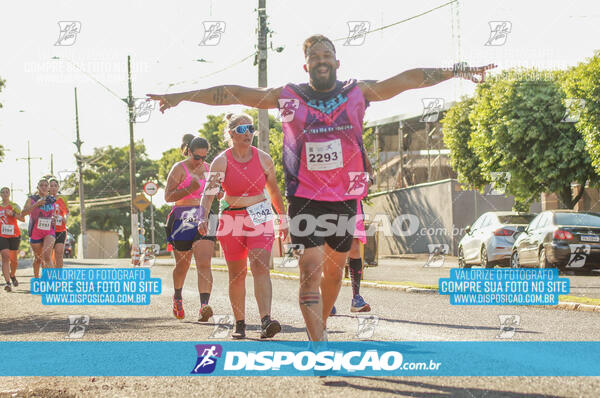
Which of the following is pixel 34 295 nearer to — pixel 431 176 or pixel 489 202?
pixel 489 202

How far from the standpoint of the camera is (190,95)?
5609mm

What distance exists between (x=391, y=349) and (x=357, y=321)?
219 centimetres

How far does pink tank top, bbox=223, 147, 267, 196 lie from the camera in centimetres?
689

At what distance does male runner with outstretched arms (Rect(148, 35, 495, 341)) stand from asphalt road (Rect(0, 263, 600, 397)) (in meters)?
0.69

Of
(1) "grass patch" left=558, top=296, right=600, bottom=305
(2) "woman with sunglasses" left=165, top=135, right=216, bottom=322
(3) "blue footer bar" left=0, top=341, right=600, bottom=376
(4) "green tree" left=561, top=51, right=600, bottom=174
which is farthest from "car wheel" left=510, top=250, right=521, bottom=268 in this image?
(3) "blue footer bar" left=0, top=341, right=600, bottom=376

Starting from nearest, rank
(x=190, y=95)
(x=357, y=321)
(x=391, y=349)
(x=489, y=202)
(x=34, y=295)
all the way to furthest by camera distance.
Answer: (x=190, y=95)
(x=391, y=349)
(x=357, y=321)
(x=34, y=295)
(x=489, y=202)

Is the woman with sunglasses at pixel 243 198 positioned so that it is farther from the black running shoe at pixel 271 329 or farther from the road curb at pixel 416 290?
the road curb at pixel 416 290

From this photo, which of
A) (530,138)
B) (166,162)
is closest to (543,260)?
(530,138)

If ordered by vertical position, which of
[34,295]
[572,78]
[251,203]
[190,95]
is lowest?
[34,295]

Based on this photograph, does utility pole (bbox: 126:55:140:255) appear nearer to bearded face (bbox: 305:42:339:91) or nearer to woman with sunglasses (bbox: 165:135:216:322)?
woman with sunglasses (bbox: 165:135:216:322)

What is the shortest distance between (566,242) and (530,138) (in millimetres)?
11582

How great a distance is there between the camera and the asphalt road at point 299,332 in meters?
4.57

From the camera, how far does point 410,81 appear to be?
5.49 metres

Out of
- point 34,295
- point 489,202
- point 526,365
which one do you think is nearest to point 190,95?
point 526,365
